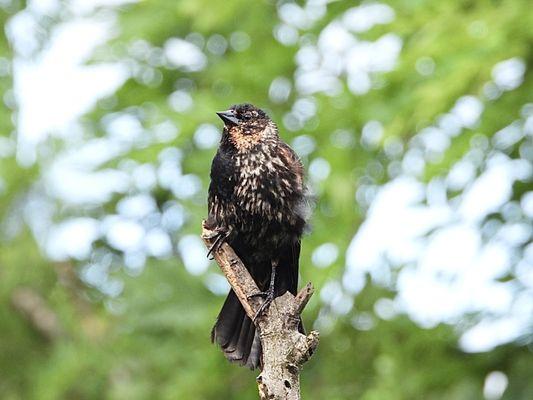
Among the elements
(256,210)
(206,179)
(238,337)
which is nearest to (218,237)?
(256,210)

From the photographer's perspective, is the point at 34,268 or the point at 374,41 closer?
the point at 374,41

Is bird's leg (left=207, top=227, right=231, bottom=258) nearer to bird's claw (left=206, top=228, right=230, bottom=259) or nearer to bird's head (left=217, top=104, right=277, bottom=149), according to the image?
bird's claw (left=206, top=228, right=230, bottom=259)

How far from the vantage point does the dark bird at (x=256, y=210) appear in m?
4.65

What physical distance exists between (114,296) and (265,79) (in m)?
1.99

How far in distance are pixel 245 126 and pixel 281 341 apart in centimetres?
152

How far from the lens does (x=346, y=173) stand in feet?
20.9

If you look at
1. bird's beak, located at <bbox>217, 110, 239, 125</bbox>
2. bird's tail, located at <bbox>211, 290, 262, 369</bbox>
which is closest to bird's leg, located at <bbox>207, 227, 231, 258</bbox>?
bird's tail, located at <bbox>211, 290, 262, 369</bbox>

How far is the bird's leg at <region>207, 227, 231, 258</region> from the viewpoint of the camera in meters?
4.37

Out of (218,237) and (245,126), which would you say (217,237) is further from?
A: (245,126)

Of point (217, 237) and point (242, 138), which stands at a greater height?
point (242, 138)

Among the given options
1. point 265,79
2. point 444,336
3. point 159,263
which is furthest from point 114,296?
point 444,336

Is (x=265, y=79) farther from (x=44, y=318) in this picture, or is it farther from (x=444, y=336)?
(x=44, y=318)

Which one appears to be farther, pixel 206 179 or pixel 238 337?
pixel 206 179

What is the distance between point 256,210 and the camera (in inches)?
187
